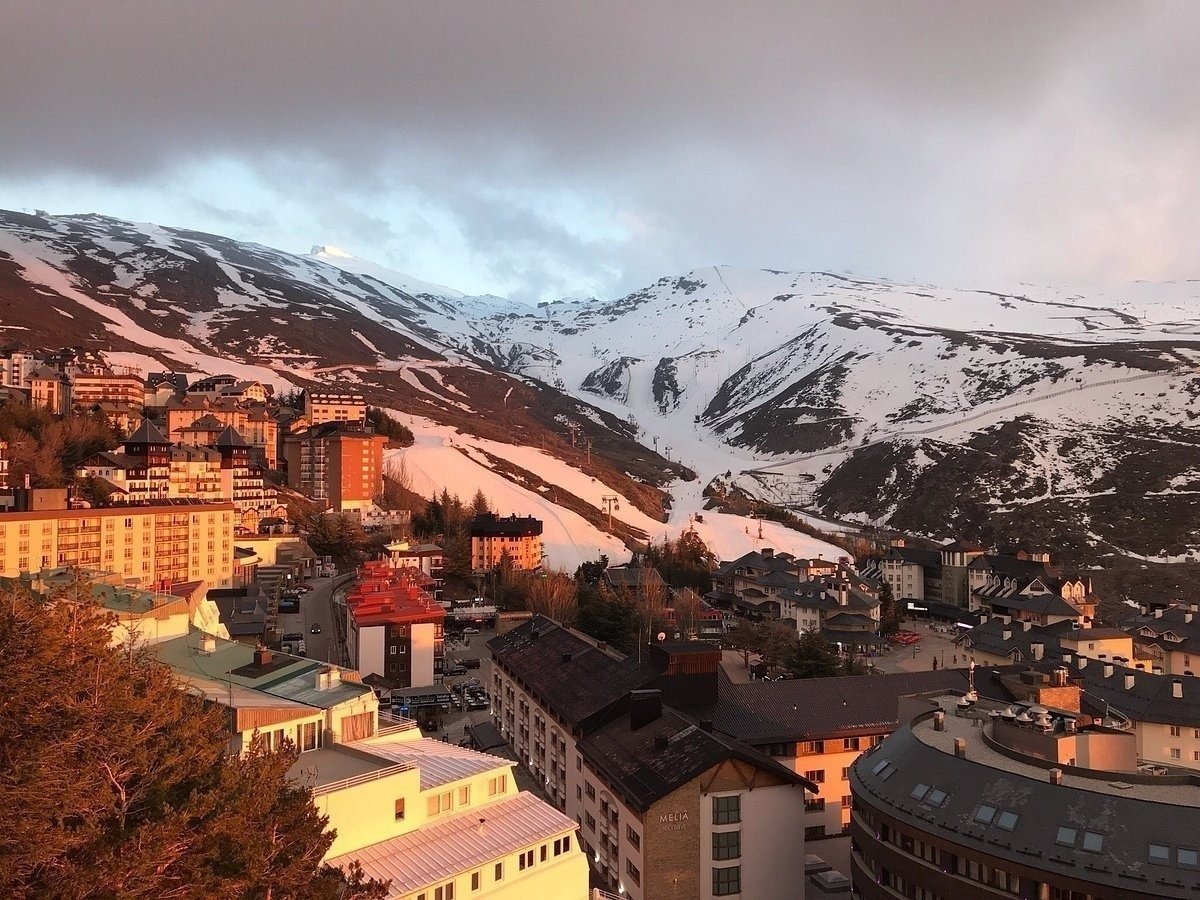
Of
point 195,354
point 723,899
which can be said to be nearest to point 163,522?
point 723,899

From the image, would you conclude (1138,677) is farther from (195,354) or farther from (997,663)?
(195,354)

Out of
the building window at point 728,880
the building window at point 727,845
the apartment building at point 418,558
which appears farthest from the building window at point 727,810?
the apartment building at point 418,558

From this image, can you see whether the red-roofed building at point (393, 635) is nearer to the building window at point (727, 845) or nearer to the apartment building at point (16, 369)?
the building window at point (727, 845)

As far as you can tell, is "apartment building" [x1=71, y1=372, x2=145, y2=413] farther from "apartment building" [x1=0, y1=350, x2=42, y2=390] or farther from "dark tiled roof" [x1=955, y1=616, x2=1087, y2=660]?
"dark tiled roof" [x1=955, y1=616, x2=1087, y2=660]

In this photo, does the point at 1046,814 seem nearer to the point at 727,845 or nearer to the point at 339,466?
the point at 727,845

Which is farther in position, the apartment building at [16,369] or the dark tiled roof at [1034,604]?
the apartment building at [16,369]

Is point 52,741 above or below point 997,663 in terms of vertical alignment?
above
